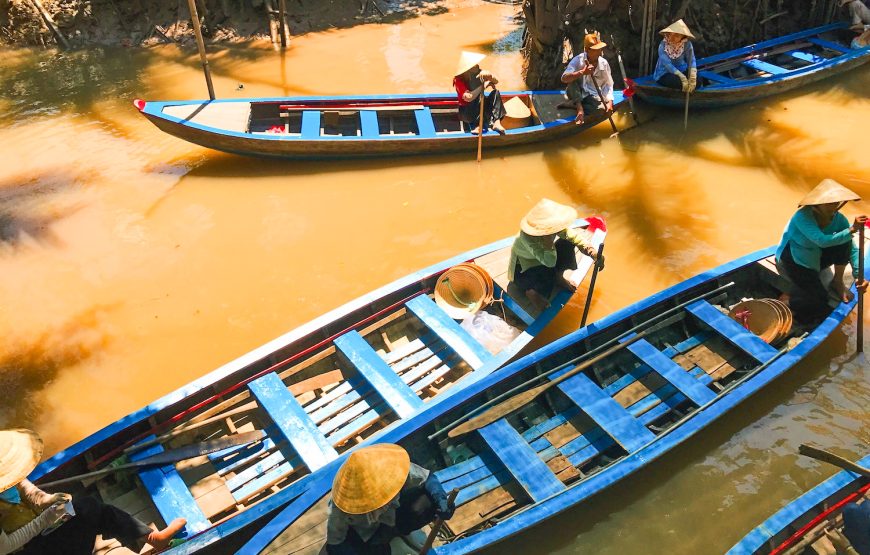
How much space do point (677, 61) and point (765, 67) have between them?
196 centimetres

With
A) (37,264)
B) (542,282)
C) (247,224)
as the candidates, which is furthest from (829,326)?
(37,264)

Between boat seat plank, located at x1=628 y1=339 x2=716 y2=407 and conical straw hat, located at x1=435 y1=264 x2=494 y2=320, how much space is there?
1.39 meters

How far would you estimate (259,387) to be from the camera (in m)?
5.18

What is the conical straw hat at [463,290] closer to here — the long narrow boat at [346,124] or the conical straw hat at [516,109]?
the long narrow boat at [346,124]

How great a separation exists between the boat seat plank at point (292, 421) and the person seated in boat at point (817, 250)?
14.1 feet

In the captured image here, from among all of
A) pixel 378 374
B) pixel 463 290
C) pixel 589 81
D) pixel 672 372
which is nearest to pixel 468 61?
pixel 589 81

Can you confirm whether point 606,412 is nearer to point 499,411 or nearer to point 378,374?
point 499,411

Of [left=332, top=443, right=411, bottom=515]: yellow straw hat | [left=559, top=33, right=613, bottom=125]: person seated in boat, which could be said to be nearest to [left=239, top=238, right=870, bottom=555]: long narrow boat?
[left=332, top=443, right=411, bottom=515]: yellow straw hat

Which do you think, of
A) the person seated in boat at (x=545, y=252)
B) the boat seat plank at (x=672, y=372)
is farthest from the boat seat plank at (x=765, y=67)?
the boat seat plank at (x=672, y=372)

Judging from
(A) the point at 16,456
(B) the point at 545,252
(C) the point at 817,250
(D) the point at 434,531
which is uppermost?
(A) the point at 16,456

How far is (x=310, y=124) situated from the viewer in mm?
9000

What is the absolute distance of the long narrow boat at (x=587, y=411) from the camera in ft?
14.2

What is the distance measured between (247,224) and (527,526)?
17.9ft

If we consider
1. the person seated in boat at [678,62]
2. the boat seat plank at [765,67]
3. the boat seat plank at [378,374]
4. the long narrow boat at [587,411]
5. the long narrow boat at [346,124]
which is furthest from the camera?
the boat seat plank at [765,67]
